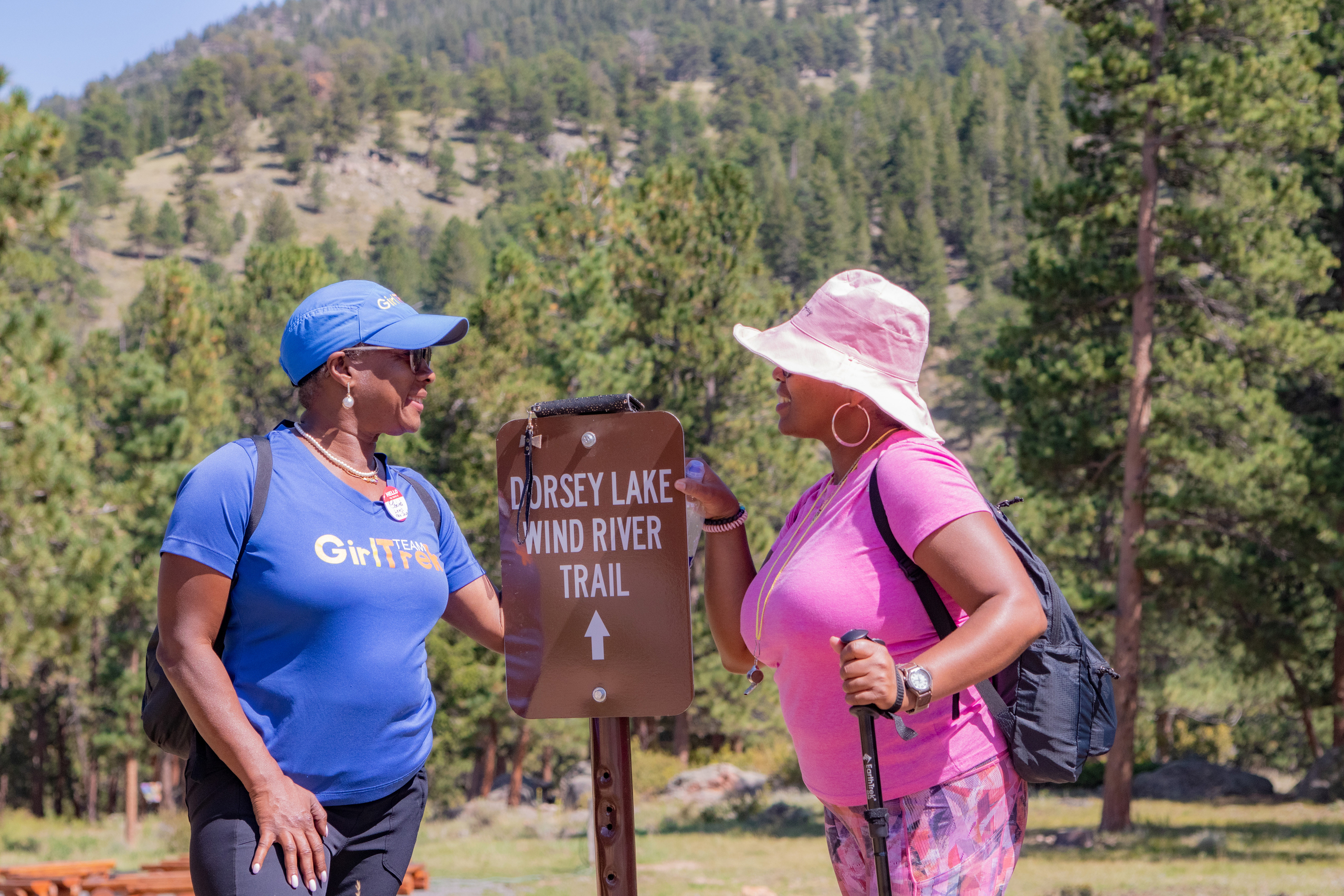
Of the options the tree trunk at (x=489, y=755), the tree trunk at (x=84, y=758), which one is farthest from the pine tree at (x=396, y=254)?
the tree trunk at (x=489, y=755)

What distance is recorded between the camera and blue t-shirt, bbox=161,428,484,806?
2.31 m

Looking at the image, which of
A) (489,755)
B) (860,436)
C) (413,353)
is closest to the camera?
(860,436)

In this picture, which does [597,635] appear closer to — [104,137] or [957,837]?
[957,837]

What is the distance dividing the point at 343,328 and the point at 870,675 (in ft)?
4.41

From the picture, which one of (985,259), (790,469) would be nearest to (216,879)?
(790,469)

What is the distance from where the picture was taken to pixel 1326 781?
65.8 feet

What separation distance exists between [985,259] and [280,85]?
112751 millimetres

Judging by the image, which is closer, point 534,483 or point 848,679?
point 848,679

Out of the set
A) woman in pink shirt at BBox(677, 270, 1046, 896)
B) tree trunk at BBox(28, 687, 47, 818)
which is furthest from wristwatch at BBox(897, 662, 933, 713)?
tree trunk at BBox(28, 687, 47, 818)

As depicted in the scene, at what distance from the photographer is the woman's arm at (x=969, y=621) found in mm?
2014

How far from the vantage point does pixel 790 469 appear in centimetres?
2434

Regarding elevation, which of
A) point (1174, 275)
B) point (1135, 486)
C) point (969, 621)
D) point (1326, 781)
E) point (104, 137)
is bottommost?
point (1326, 781)

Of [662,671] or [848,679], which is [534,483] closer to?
[662,671]

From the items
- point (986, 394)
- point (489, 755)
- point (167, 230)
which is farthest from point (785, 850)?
point (167, 230)
